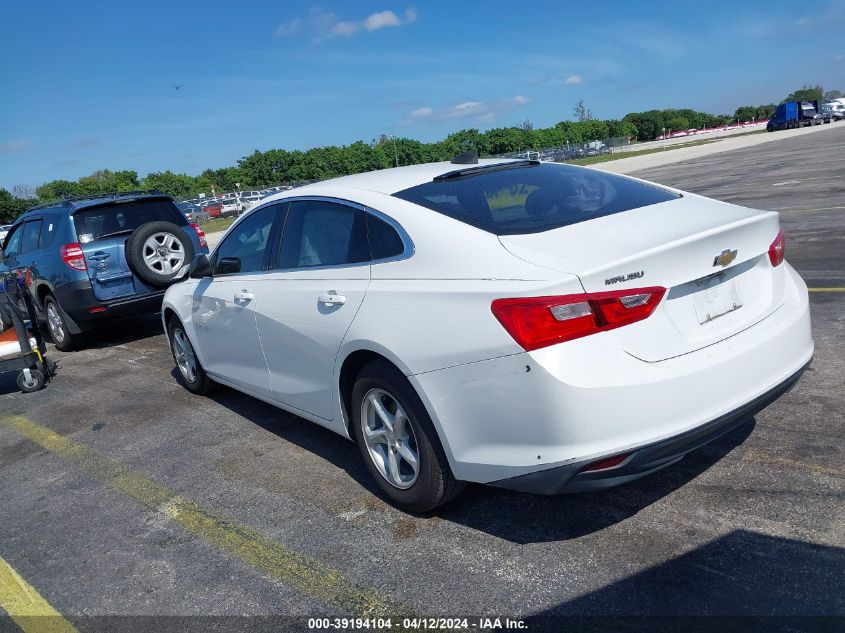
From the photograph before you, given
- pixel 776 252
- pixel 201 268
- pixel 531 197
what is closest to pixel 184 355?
pixel 201 268

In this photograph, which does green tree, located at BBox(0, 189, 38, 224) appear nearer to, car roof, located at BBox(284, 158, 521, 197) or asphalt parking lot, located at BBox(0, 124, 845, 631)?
asphalt parking lot, located at BBox(0, 124, 845, 631)

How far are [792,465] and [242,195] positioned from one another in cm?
4451

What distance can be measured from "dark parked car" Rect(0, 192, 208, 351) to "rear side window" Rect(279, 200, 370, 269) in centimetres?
437

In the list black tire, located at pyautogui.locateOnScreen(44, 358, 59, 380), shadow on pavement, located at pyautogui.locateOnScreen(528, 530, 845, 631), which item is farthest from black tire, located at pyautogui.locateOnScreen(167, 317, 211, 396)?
shadow on pavement, located at pyautogui.locateOnScreen(528, 530, 845, 631)

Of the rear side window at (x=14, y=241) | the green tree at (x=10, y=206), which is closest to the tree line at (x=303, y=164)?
the green tree at (x=10, y=206)

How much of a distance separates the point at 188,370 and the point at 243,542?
289 cm

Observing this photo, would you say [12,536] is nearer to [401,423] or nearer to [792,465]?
[401,423]

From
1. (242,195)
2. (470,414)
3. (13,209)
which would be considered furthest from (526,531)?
(13,209)

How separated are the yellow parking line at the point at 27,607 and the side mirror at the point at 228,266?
2.20 m

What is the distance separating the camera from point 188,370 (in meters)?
6.12

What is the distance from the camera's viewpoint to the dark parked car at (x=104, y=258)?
8.26 m

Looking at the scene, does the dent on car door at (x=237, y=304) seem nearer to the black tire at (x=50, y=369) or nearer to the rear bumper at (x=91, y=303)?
the black tire at (x=50, y=369)

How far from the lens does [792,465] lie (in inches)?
139

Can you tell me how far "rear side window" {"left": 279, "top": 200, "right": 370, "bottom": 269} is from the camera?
378 centimetres
